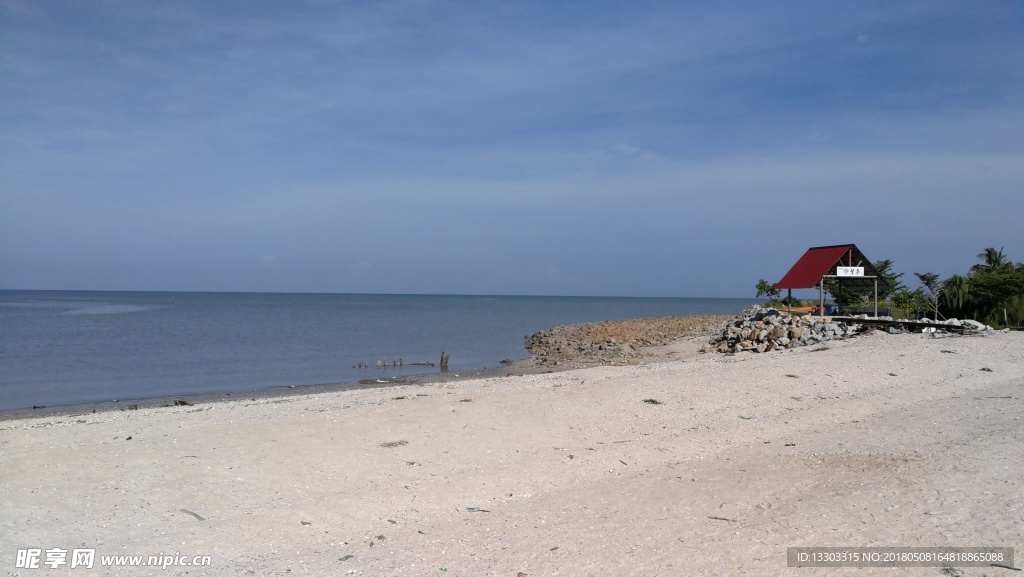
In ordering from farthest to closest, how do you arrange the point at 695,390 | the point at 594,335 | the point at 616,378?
the point at 594,335
the point at 616,378
the point at 695,390

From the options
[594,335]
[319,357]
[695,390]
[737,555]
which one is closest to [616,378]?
[695,390]

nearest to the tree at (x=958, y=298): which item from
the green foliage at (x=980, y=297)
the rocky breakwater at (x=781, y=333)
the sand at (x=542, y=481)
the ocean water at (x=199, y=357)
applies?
the green foliage at (x=980, y=297)

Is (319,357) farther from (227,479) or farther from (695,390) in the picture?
(227,479)

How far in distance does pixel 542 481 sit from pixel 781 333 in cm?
1590

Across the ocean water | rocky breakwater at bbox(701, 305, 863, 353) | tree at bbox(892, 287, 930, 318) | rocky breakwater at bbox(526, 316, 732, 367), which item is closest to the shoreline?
rocky breakwater at bbox(526, 316, 732, 367)

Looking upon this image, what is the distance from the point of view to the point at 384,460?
8.83 metres

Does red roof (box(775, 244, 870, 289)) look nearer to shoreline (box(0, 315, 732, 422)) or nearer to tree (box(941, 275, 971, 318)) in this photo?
tree (box(941, 275, 971, 318))

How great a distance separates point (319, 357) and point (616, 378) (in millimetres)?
16995

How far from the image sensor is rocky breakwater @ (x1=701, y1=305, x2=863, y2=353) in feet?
69.9

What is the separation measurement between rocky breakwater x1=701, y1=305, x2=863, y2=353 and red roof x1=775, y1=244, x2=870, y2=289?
1326 mm

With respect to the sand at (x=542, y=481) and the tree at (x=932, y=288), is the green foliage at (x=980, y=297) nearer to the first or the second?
the tree at (x=932, y=288)

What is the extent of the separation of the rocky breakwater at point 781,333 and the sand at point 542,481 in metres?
7.88

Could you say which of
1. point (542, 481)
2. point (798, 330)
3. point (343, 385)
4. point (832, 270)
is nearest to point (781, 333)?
point (798, 330)

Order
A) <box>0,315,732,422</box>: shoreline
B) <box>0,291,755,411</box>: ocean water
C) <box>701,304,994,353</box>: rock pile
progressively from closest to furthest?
<box>0,315,732,422</box>: shoreline < <box>0,291,755,411</box>: ocean water < <box>701,304,994,353</box>: rock pile
